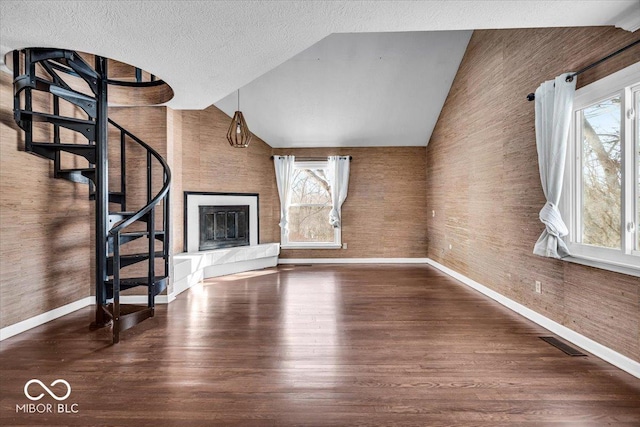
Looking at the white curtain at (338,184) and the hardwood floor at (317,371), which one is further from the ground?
the white curtain at (338,184)

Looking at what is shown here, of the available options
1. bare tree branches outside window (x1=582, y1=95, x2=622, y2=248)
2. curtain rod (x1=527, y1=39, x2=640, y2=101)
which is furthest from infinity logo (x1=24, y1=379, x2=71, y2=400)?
curtain rod (x1=527, y1=39, x2=640, y2=101)

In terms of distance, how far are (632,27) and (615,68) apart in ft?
1.01

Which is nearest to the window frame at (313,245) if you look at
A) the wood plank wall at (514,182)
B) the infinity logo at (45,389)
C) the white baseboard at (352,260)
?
the white baseboard at (352,260)

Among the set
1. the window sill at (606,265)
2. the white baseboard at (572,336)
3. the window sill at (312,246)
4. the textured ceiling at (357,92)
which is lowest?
the white baseboard at (572,336)

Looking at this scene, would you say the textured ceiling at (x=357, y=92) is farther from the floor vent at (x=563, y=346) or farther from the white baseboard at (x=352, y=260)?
the floor vent at (x=563, y=346)

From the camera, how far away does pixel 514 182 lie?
12.5ft

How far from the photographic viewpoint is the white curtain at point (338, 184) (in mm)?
7016

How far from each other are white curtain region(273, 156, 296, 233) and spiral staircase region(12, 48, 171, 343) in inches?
119

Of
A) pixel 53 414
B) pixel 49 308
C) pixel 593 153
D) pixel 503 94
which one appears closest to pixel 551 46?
pixel 503 94

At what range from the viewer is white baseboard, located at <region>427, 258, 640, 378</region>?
2.45 m

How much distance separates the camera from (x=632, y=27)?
2348mm

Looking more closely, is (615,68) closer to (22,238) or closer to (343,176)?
(343,176)

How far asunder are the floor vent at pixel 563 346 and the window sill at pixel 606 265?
71cm

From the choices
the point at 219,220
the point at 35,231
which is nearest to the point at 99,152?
the point at 35,231
